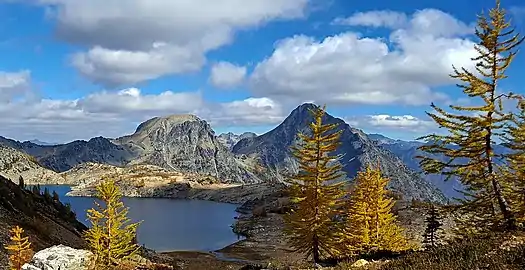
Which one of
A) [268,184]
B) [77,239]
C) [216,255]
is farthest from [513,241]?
[268,184]

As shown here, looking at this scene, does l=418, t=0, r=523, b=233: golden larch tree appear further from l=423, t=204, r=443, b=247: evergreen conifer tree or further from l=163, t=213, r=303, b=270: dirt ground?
l=163, t=213, r=303, b=270: dirt ground

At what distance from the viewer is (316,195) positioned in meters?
30.0

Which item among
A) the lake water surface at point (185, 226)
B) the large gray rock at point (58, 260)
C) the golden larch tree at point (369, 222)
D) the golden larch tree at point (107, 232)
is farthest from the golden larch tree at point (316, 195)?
the lake water surface at point (185, 226)

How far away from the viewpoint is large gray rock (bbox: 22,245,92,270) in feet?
67.5

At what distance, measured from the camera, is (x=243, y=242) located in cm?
7550

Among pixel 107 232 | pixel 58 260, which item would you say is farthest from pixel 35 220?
pixel 58 260

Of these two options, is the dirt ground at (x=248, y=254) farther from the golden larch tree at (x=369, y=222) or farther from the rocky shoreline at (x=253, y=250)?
the golden larch tree at (x=369, y=222)

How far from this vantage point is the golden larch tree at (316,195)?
29734mm

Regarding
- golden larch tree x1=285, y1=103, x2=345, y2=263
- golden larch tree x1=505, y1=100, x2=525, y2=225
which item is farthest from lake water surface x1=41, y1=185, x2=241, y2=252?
golden larch tree x1=505, y1=100, x2=525, y2=225

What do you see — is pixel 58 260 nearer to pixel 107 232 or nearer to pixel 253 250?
pixel 107 232

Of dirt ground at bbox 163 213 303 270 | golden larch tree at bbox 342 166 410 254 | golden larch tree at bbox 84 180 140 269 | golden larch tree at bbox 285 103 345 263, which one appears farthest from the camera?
dirt ground at bbox 163 213 303 270

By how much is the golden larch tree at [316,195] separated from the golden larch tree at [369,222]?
193 cm

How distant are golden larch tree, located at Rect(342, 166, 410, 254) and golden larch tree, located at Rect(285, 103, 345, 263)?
6.32 ft

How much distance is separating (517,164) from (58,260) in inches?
884
